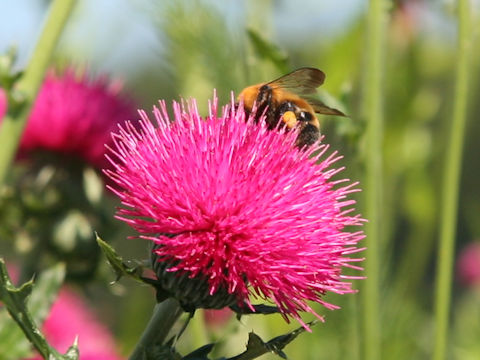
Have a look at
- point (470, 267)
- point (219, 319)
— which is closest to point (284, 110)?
point (219, 319)

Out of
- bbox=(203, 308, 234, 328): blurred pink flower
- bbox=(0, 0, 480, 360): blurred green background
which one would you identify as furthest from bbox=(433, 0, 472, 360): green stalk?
bbox=(203, 308, 234, 328): blurred pink flower

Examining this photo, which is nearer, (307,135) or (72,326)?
(307,135)

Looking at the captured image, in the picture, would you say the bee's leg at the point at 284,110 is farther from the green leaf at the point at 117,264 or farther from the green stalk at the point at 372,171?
the green leaf at the point at 117,264

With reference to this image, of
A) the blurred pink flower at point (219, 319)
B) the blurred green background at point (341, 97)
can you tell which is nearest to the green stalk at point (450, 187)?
the blurred green background at point (341, 97)

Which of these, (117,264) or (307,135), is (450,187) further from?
(117,264)

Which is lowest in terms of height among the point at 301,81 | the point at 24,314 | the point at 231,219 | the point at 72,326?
the point at 72,326

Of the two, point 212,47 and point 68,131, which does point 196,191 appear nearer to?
point 212,47
